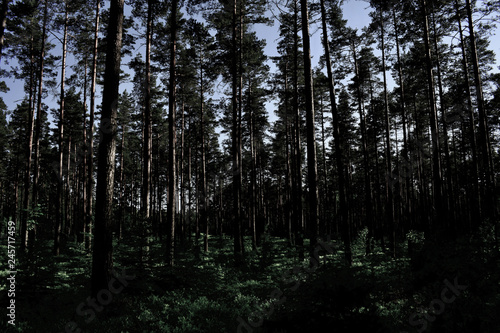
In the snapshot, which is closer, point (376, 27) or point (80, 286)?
point (80, 286)

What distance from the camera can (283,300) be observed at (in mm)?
5914

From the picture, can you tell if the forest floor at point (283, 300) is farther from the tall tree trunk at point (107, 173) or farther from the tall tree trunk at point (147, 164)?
the tall tree trunk at point (107, 173)

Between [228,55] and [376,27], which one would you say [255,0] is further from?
[376,27]

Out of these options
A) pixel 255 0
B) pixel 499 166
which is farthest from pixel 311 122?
pixel 499 166

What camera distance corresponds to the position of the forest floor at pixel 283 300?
4.72 metres

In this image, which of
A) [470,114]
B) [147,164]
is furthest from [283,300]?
[470,114]

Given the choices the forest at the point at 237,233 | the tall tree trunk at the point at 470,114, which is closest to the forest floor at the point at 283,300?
the forest at the point at 237,233

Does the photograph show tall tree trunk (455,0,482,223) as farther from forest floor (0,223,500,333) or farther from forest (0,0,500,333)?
forest floor (0,223,500,333)

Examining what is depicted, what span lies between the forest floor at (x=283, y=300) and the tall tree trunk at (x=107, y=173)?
0.68m

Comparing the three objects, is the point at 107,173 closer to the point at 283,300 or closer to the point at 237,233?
the point at 283,300

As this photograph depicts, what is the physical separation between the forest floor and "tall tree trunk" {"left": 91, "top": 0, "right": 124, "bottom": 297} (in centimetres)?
68

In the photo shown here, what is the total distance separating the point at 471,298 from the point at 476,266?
191cm

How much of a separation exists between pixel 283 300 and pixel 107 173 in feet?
16.6

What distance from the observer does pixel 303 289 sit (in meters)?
5.19
